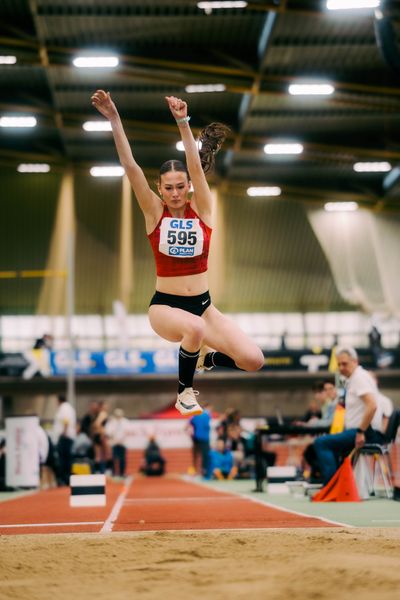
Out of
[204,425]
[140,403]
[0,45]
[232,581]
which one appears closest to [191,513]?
[232,581]

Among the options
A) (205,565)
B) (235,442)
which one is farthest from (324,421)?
(235,442)

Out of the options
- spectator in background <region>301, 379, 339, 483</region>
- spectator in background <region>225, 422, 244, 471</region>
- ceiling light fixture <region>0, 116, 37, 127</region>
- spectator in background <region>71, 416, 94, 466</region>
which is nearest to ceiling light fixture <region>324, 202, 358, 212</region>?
ceiling light fixture <region>0, 116, 37, 127</region>

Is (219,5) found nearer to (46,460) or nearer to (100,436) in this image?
(100,436)

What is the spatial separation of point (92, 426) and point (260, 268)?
12870 mm

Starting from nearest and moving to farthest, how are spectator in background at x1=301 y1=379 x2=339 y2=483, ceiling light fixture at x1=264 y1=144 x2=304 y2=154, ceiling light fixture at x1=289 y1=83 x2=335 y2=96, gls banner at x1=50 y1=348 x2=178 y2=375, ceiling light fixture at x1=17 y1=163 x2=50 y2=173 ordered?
spectator in background at x1=301 y1=379 x2=339 y2=483, ceiling light fixture at x1=289 y1=83 x2=335 y2=96, ceiling light fixture at x1=264 y1=144 x2=304 y2=154, gls banner at x1=50 y1=348 x2=178 y2=375, ceiling light fixture at x1=17 y1=163 x2=50 y2=173

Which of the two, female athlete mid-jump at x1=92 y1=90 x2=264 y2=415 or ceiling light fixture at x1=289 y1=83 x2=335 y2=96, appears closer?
female athlete mid-jump at x1=92 y1=90 x2=264 y2=415

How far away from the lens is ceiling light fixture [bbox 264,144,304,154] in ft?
84.5

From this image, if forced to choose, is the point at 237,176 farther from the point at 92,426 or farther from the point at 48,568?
the point at 48,568

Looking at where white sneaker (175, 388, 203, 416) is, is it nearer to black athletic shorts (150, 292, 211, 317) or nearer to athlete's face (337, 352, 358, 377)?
black athletic shorts (150, 292, 211, 317)

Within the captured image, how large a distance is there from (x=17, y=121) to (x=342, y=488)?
58.0 ft

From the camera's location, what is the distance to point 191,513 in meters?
8.01

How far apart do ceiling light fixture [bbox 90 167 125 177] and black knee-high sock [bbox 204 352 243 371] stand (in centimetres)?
2248

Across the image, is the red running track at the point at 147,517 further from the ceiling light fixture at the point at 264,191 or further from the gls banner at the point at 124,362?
the ceiling light fixture at the point at 264,191

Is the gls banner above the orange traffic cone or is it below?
above
